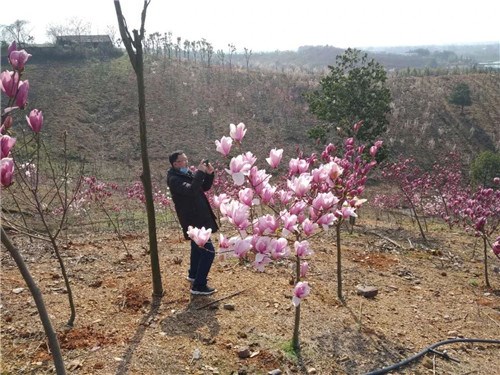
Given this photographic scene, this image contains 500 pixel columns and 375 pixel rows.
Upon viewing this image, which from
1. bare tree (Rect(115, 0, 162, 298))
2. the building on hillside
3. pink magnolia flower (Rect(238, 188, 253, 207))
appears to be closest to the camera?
pink magnolia flower (Rect(238, 188, 253, 207))

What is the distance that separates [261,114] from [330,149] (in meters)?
24.7

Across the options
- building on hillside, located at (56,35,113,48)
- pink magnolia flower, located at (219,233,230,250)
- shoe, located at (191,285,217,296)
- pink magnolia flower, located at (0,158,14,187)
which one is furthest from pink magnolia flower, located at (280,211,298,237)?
building on hillside, located at (56,35,113,48)

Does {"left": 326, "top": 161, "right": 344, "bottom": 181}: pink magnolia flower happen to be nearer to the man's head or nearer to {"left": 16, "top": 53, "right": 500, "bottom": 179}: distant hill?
the man's head

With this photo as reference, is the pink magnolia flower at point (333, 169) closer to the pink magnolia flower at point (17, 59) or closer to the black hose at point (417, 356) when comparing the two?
the black hose at point (417, 356)

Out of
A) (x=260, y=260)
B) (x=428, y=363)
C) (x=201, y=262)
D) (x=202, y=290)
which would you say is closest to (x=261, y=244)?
(x=260, y=260)

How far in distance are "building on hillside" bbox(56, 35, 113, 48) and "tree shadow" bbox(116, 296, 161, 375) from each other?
1309 inches

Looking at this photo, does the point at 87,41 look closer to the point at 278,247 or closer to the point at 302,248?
the point at 302,248

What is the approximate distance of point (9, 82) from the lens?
1.86 meters

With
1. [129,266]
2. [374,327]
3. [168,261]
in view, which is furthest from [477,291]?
[129,266]

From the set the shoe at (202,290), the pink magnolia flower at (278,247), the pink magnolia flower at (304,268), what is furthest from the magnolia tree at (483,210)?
the shoe at (202,290)

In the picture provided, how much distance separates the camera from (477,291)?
17.1 feet

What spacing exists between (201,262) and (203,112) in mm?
23786

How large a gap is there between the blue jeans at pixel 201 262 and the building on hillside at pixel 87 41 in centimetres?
3293

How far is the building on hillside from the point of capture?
109 ft
